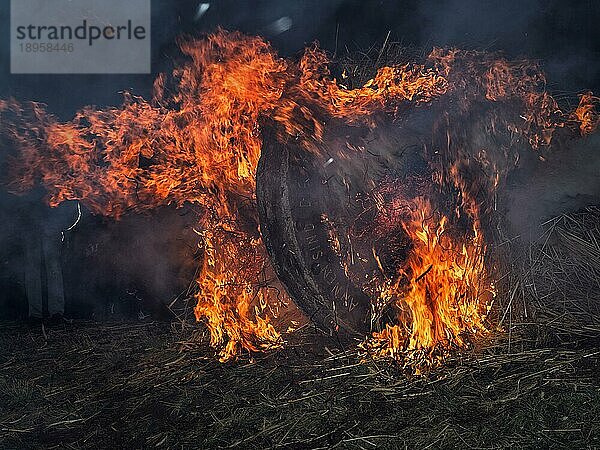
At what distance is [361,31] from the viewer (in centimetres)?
579

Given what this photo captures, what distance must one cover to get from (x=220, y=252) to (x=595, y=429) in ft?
9.39

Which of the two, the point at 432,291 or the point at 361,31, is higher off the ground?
the point at 361,31

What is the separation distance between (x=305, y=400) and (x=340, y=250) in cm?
122

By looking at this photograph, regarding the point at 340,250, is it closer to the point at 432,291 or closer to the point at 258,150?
the point at 432,291

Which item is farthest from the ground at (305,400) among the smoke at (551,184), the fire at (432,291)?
the smoke at (551,184)

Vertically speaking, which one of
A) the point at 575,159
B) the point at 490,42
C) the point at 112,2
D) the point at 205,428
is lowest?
the point at 205,428

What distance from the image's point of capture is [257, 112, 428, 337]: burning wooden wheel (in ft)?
15.3

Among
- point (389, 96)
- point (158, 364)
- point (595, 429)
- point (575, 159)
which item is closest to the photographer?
point (595, 429)

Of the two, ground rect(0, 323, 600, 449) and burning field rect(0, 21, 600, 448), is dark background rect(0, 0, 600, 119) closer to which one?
burning field rect(0, 21, 600, 448)

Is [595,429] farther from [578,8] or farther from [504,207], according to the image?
[578,8]

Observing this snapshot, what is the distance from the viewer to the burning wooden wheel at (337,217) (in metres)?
4.66

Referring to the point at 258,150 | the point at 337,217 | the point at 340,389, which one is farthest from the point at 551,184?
the point at 340,389

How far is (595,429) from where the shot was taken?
11.3 feet

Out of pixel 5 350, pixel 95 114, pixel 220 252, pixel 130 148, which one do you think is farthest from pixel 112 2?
pixel 5 350
